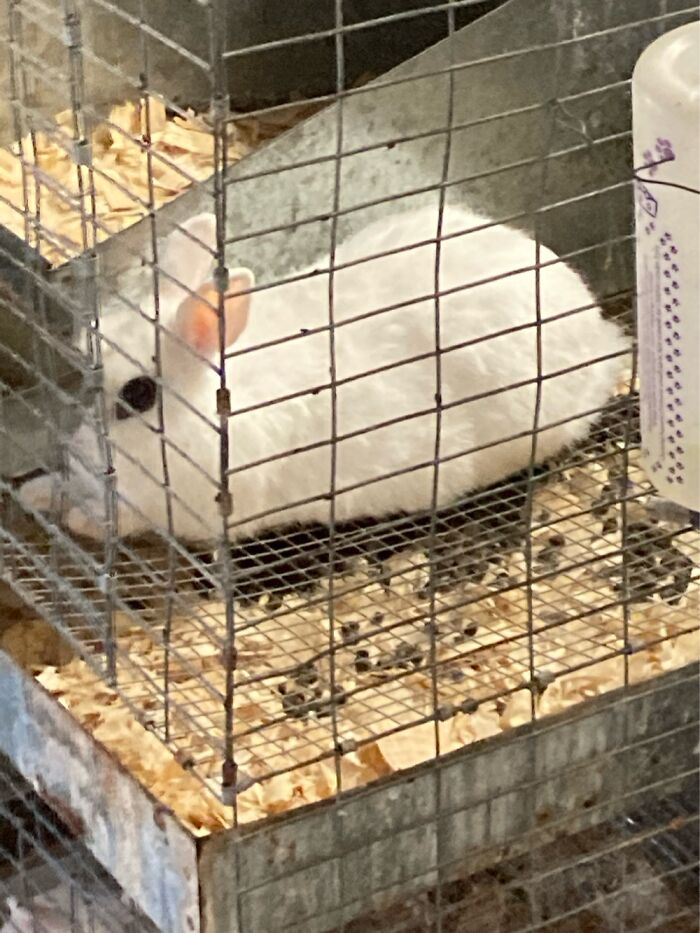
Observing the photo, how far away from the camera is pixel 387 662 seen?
1.44 meters

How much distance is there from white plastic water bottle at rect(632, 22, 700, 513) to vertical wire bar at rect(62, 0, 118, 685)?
1.51 ft

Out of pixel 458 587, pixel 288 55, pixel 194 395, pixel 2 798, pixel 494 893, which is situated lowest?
pixel 494 893

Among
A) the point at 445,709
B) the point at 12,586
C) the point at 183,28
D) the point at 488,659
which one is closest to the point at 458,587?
the point at 488,659

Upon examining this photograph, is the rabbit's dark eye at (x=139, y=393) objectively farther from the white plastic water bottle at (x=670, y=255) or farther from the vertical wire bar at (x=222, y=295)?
the white plastic water bottle at (x=670, y=255)

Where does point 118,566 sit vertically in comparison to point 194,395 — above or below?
below

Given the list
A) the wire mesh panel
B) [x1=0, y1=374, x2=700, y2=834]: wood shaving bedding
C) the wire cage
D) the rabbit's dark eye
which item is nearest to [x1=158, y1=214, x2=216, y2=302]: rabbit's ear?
the wire cage

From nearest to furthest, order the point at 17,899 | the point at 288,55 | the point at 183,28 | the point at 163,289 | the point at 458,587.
→ 1. the point at 458,587
2. the point at 163,289
3. the point at 17,899
4. the point at 183,28
5. the point at 288,55

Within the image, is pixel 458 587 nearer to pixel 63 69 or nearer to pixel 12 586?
pixel 12 586

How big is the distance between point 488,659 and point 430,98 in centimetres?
67

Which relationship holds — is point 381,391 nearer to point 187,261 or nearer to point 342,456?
point 342,456

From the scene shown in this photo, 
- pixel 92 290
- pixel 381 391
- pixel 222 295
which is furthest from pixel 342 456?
pixel 222 295

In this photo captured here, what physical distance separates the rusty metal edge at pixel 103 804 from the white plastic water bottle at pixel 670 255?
1.67 feet

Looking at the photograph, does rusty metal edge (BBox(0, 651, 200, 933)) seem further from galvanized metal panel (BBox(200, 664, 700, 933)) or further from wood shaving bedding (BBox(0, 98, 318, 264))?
wood shaving bedding (BBox(0, 98, 318, 264))

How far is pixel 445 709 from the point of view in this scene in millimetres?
1286
